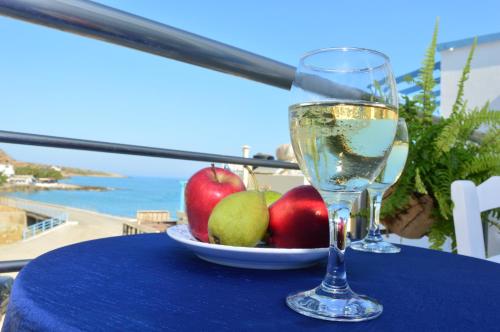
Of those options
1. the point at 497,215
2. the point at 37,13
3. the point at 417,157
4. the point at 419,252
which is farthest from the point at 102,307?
the point at 497,215

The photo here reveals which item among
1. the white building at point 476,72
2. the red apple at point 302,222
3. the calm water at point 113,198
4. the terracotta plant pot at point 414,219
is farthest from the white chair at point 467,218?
the calm water at point 113,198

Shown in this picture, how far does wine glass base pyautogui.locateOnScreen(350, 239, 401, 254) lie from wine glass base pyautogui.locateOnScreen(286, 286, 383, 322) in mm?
382

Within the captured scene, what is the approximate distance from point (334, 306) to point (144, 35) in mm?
983

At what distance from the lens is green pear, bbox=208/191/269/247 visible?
559 mm

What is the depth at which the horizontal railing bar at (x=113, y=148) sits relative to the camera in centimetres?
116

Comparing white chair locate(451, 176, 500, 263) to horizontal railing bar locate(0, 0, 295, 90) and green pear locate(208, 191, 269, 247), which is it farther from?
horizontal railing bar locate(0, 0, 295, 90)

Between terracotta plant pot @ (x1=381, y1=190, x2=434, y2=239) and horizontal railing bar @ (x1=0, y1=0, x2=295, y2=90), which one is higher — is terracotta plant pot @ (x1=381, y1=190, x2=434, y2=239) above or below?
below

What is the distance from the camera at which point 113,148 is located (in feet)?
4.47

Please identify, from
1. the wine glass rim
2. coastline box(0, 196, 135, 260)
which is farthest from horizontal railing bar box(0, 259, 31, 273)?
coastline box(0, 196, 135, 260)

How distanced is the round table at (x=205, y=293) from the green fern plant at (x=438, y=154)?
2.46 ft

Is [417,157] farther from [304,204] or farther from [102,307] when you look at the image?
[102,307]

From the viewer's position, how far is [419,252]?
79cm

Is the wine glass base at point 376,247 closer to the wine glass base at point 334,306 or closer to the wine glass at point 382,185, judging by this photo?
the wine glass at point 382,185

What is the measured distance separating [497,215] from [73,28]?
61.7 inches
